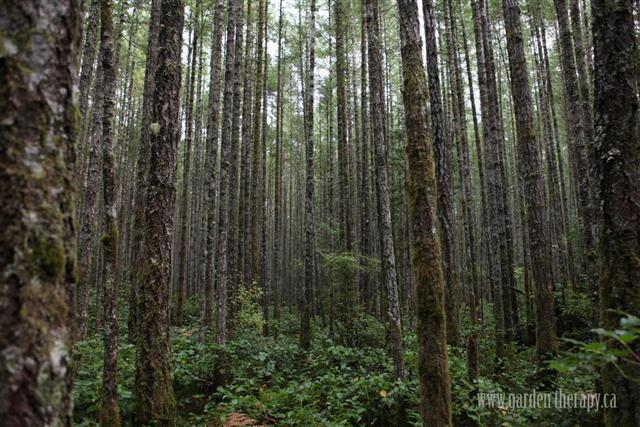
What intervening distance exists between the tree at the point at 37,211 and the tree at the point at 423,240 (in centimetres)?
298

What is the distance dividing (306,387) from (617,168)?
550 centimetres

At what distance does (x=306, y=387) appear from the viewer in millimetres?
6746

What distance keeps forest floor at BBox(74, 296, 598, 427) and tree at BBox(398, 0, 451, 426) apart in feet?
5.61

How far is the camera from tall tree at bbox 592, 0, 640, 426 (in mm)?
3061

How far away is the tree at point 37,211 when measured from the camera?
124cm

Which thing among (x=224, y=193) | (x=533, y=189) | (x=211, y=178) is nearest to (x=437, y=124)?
(x=533, y=189)

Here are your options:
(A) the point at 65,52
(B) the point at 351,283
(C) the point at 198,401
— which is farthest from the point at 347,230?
(A) the point at 65,52

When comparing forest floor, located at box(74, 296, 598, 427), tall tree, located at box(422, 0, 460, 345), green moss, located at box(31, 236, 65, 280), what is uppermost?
tall tree, located at box(422, 0, 460, 345)

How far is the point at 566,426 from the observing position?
4.86 m

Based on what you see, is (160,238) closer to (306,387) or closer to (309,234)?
(306,387)

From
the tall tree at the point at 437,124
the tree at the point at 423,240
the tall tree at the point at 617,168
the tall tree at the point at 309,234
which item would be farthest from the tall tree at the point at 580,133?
the tall tree at the point at 309,234

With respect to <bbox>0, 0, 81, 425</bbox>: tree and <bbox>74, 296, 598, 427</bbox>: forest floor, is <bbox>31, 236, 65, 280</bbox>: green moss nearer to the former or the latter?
<bbox>0, 0, 81, 425</bbox>: tree

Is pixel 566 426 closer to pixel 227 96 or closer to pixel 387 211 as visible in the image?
pixel 387 211

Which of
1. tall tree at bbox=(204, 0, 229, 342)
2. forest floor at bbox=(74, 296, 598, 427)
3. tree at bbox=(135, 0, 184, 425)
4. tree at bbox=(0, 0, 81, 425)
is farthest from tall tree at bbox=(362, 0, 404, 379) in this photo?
tree at bbox=(0, 0, 81, 425)
